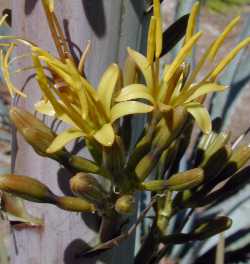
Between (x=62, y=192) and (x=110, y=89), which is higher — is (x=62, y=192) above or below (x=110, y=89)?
below

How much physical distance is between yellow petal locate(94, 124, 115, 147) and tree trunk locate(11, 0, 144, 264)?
7 centimetres

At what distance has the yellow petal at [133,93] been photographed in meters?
0.54

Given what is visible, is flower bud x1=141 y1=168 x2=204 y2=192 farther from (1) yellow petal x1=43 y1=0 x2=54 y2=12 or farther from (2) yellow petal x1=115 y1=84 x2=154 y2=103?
(1) yellow petal x1=43 y1=0 x2=54 y2=12

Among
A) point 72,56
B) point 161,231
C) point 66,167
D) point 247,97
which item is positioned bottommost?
point 247,97

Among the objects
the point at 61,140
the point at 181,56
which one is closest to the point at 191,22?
the point at 181,56

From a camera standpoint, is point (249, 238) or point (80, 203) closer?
point (80, 203)

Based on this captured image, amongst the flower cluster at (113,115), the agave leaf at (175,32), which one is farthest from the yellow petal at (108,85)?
the agave leaf at (175,32)

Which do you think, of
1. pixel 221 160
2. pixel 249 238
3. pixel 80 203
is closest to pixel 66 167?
pixel 80 203

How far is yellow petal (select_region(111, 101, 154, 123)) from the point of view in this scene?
530 mm

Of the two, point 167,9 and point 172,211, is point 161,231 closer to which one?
point 172,211

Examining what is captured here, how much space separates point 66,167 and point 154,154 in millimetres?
83

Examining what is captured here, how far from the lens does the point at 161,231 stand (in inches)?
27.2

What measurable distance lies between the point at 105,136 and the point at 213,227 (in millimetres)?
201

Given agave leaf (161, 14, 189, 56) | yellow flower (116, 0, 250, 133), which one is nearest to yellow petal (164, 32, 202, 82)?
yellow flower (116, 0, 250, 133)
